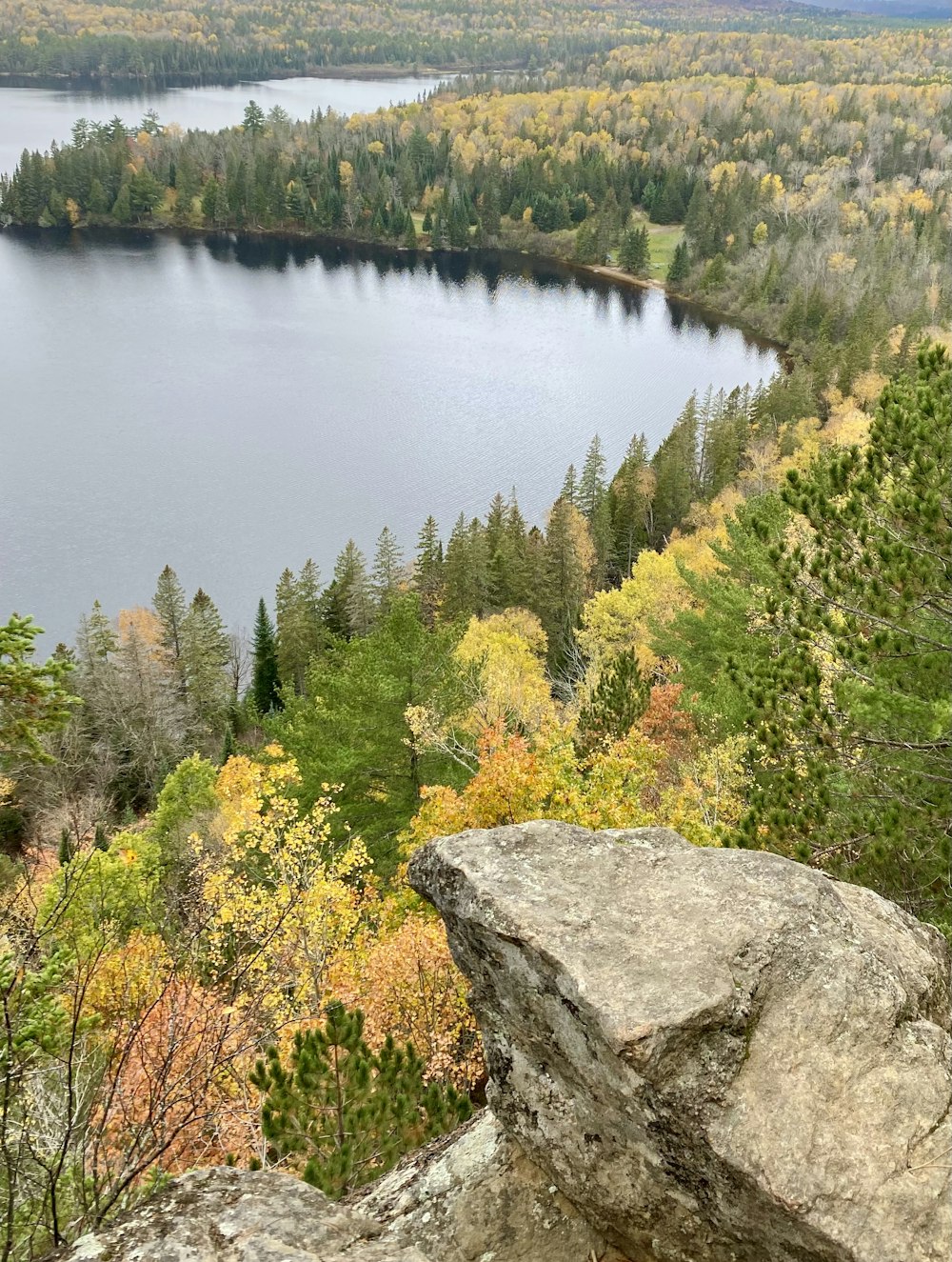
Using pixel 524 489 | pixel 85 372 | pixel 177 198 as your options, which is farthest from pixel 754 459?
pixel 177 198

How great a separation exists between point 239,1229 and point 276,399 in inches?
3982

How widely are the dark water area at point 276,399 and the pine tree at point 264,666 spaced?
7.61 metres

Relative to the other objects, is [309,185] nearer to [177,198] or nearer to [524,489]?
[177,198]

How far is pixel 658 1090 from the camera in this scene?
6.57m

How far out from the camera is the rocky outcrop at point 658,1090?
6.06 metres

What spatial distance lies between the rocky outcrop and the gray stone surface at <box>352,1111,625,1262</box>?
0.02 metres

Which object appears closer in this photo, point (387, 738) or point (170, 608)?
point (387, 738)

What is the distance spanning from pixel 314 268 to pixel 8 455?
8012 centimetres

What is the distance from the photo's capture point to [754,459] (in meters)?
78.6

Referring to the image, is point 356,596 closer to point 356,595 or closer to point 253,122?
point 356,595

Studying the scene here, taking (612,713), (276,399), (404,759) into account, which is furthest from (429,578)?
(404,759)

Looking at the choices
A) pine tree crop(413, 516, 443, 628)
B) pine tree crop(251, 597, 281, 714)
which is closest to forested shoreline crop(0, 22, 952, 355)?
pine tree crop(413, 516, 443, 628)

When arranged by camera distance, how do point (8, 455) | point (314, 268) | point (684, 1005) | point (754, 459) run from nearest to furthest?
1. point (684, 1005)
2. point (754, 459)
3. point (8, 455)
4. point (314, 268)

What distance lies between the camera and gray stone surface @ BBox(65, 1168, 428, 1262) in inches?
222
